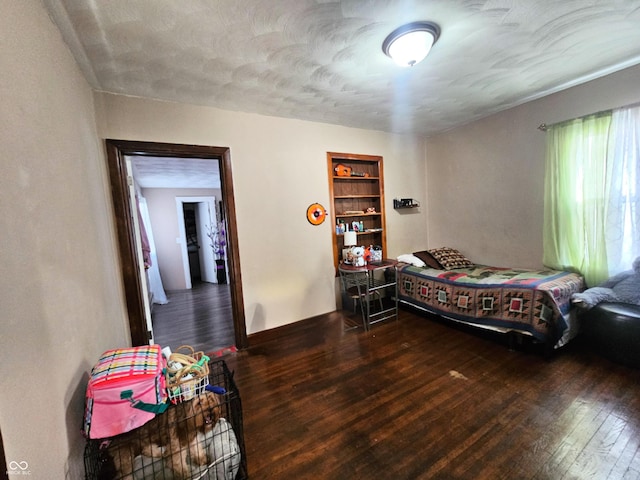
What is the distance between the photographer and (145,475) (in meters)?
1.02

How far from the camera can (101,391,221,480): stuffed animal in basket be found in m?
1.00

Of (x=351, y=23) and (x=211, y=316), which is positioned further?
(x=211, y=316)

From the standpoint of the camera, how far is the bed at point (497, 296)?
2102 mm

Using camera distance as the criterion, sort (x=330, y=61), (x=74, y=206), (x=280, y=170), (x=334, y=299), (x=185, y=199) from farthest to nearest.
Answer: (x=185, y=199)
(x=334, y=299)
(x=280, y=170)
(x=330, y=61)
(x=74, y=206)

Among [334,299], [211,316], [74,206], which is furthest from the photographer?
[211,316]

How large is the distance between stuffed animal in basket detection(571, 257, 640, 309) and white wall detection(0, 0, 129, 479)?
11.1 feet

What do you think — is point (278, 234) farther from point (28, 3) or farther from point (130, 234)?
point (28, 3)

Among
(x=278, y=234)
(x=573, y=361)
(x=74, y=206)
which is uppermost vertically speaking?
(x=74, y=206)

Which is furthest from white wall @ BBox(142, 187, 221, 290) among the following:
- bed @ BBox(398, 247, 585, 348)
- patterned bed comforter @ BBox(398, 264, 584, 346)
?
patterned bed comforter @ BBox(398, 264, 584, 346)

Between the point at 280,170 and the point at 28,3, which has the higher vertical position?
the point at 28,3

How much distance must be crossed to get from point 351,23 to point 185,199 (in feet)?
17.2

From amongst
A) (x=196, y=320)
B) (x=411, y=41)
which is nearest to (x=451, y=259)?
(x=411, y=41)

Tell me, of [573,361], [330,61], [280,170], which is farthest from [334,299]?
[330,61]

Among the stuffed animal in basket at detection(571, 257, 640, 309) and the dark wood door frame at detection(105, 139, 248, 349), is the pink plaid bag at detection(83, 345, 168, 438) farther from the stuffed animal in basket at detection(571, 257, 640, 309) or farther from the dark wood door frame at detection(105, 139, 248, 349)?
the stuffed animal in basket at detection(571, 257, 640, 309)
